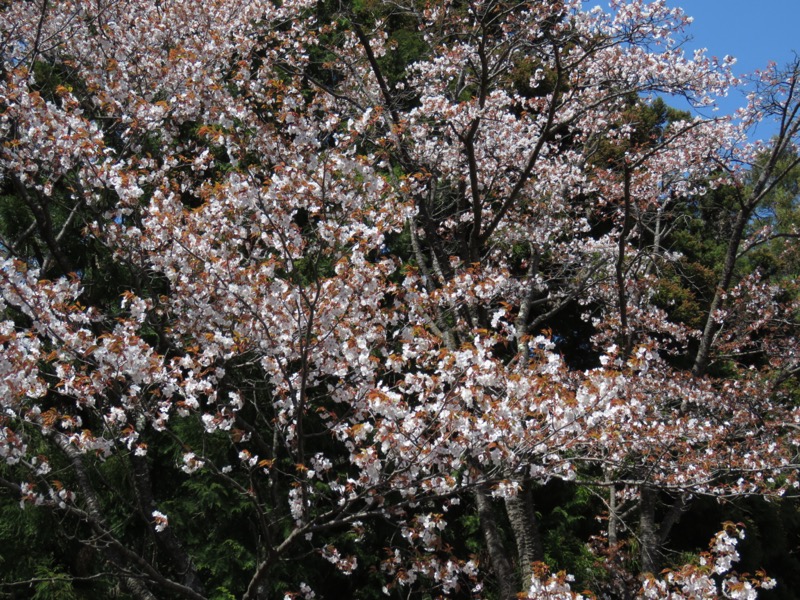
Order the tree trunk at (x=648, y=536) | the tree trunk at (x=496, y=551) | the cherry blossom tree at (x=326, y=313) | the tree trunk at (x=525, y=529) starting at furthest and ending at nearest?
the tree trunk at (x=648, y=536) < the tree trunk at (x=525, y=529) < the tree trunk at (x=496, y=551) < the cherry blossom tree at (x=326, y=313)

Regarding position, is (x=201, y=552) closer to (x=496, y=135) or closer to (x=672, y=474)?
(x=672, y=474)

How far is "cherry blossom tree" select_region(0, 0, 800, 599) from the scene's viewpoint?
395cm

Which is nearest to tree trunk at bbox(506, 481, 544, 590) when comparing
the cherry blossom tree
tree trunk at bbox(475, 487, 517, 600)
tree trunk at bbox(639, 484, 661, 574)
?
the cherry blossom tree

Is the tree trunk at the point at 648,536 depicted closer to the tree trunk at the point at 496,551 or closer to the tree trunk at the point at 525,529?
the tree trunk at the point at 525,529

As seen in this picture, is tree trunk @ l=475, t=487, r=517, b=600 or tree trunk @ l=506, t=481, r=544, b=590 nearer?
tree trunk @ l=475, t=487, r=517, b=600

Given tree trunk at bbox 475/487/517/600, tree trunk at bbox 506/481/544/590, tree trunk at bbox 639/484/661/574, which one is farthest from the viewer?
tree trunk at bbox 639/484/661/574

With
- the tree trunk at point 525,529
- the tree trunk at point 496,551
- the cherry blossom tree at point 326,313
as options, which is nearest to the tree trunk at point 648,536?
the cherry blossom tree at point 326,313

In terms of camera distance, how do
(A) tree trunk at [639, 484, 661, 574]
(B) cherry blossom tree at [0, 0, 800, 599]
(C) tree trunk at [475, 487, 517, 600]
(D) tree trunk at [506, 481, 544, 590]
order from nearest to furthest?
(B) cherry blossom tree at [0, 0, 800, 599] < (C) tree trunk at [475, 487, 517, 600] < (D) tree trunk at [506, 481, 544, 590] < (A) tree trunk at [639, 484, 661, 574]

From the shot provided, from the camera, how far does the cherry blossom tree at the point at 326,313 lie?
3953 millimetres

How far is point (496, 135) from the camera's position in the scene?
296 inches

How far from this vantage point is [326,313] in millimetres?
4520

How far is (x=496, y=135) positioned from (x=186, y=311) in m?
4.04

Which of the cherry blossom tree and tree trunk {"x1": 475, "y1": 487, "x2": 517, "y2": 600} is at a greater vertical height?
the cherry blossom tree

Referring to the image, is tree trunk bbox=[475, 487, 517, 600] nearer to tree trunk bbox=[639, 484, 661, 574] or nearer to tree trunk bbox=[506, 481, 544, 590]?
tree trunk bbox=[506, 481, 544, 590]
